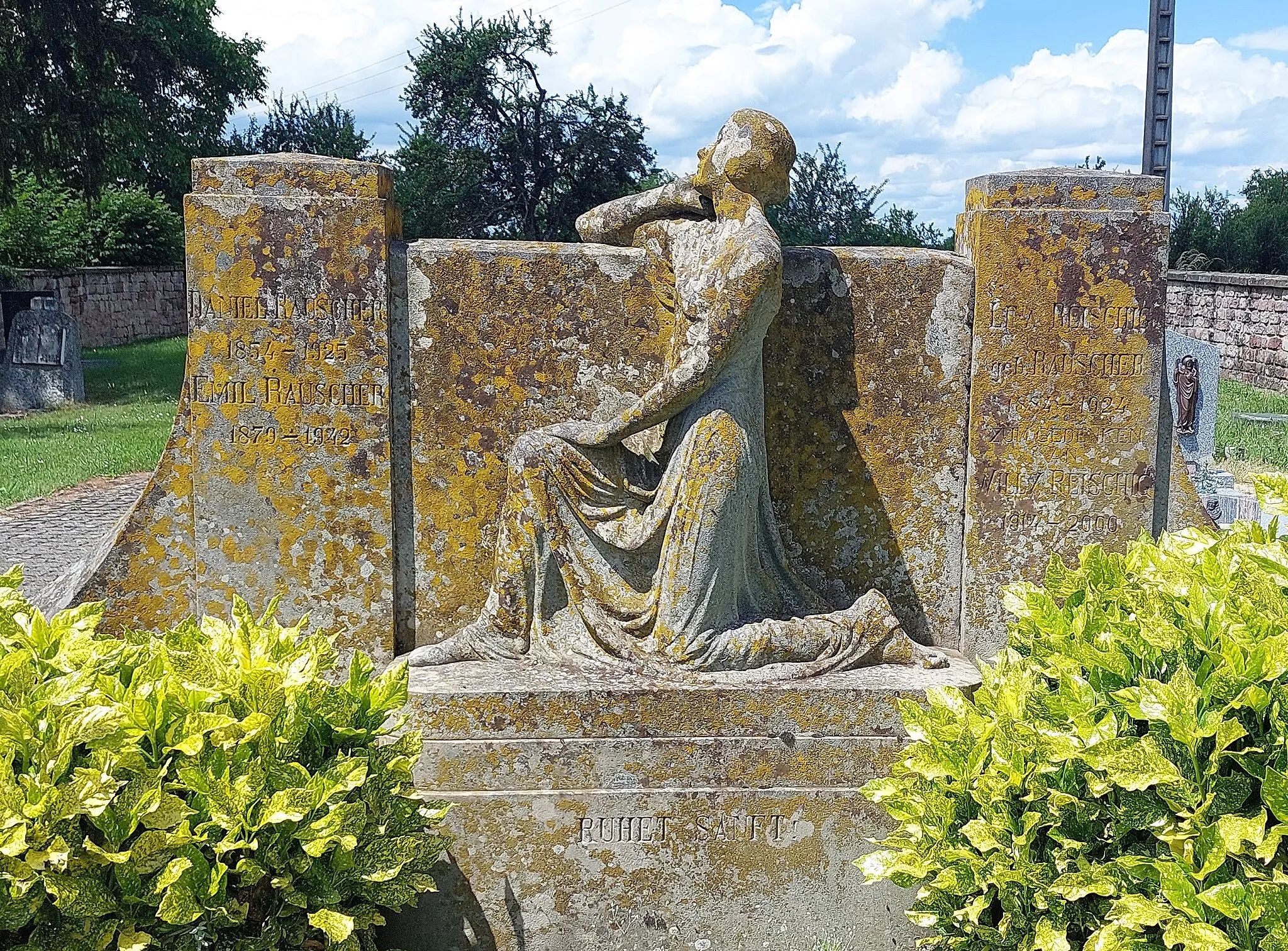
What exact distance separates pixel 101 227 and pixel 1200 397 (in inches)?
935

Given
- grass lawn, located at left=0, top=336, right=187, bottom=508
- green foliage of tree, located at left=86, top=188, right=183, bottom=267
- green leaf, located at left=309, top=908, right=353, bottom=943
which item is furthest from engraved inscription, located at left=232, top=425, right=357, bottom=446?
green foliage of tree, located at left=86, top=188, right=183, bottom=267

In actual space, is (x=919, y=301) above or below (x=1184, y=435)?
above

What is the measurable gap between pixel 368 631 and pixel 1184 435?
8.13 meters

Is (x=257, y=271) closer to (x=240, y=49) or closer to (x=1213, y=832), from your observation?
(x=1213, y=832)

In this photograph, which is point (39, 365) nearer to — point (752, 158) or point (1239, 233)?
point (752, 158)

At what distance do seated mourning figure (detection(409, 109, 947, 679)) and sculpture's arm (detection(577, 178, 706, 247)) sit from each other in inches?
3.3

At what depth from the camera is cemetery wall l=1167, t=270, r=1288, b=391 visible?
18453 millimetres

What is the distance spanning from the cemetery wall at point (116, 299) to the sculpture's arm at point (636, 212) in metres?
18.0

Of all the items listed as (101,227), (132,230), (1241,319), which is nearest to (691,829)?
(1241,319)

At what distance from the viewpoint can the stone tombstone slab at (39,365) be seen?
16.7 metres

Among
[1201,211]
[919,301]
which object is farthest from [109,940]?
[1201,211]

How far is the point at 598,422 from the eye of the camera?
12.8 feet

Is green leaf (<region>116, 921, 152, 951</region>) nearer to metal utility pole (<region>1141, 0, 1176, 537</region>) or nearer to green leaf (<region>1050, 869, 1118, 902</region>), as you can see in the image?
green leaf (<region>1050, 869, 1118, 902</region>)

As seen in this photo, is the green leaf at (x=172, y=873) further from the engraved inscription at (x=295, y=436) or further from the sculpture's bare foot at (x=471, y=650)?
the engraved inscription at (x=295, y=436)
